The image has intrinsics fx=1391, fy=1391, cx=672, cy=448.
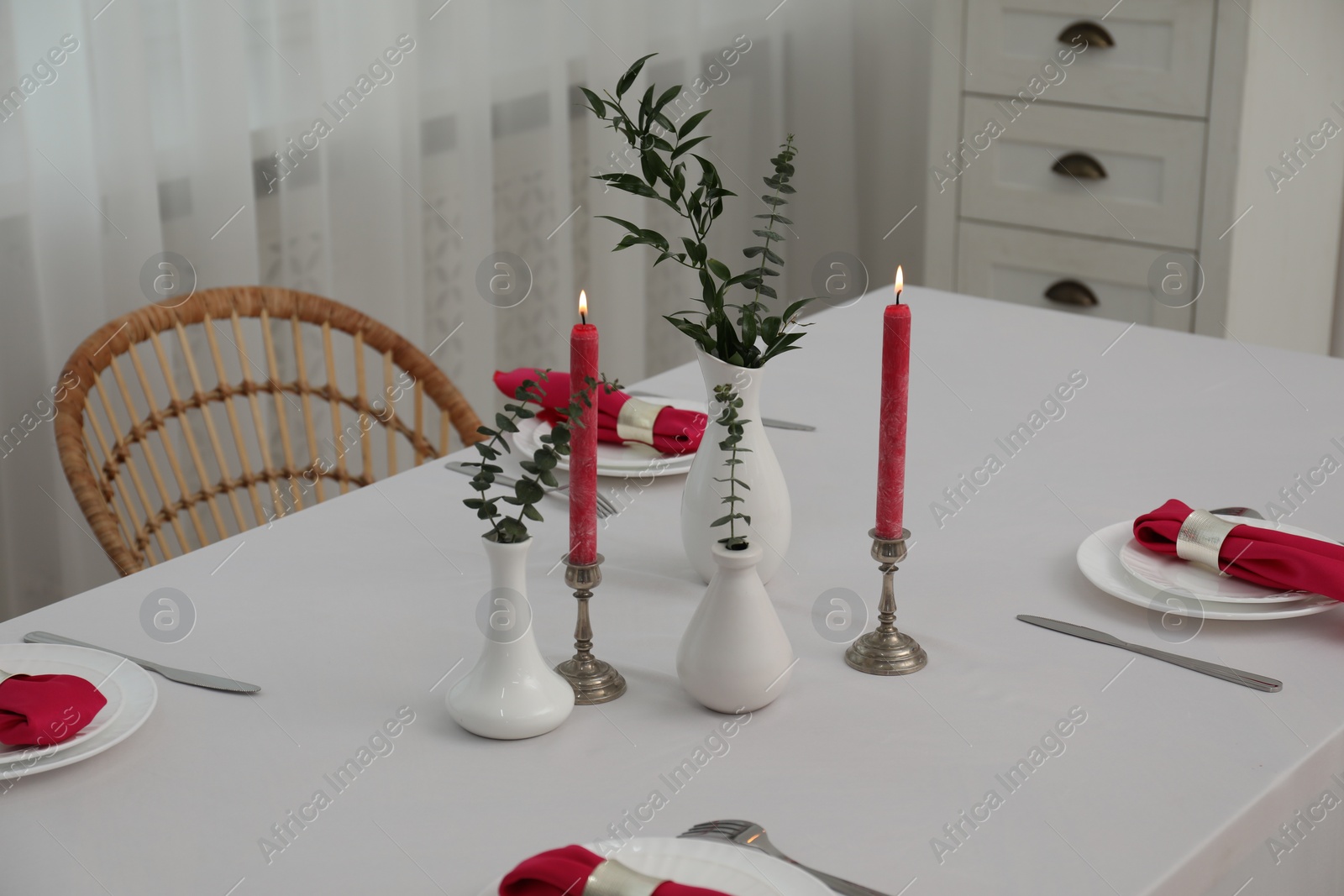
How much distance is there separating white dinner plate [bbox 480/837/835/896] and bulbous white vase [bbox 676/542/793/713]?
145 mm

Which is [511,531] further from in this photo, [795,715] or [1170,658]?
[1170,658]

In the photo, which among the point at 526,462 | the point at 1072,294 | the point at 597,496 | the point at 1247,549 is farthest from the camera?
the point at 1072,294

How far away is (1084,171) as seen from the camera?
269cm

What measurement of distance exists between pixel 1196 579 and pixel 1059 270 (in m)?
1.85

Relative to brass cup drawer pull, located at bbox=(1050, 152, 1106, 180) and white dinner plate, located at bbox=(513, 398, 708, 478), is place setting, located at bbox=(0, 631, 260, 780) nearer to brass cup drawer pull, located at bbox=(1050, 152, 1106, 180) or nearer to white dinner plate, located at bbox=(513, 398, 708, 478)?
white dinner plate, located at bbox=(513, 398, 708, 478)

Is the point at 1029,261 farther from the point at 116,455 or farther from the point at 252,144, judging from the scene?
the point at 116,455

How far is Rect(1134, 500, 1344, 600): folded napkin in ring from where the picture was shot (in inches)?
38.0

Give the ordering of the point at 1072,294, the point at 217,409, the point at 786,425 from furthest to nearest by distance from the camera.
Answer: the point at 1072,294
the point at 217,409
the point at 786,425

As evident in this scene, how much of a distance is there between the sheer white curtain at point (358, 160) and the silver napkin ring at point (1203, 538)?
1.36 metres

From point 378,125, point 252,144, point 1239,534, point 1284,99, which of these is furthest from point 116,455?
point 1284,99

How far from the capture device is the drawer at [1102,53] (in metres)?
2.50

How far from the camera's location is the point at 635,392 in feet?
4.78

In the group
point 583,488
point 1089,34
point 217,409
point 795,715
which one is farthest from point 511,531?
point 1089,34

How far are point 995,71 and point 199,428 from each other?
1.66 m
